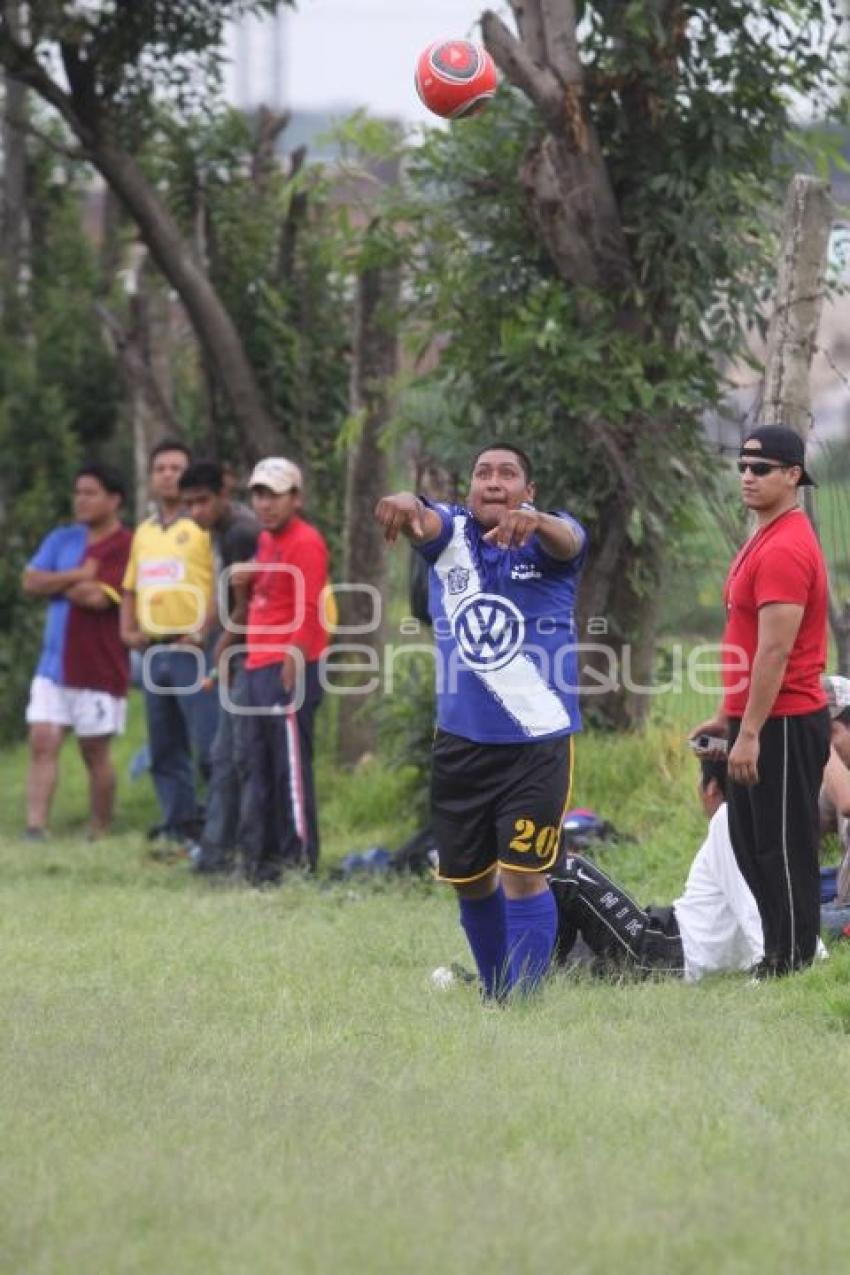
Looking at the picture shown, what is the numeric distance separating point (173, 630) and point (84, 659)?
103cm

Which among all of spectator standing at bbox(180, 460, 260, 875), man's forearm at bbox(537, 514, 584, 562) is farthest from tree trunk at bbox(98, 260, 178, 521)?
man's forearm at bbox(537, 514, 584, 562)

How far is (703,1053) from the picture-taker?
6.92 meters

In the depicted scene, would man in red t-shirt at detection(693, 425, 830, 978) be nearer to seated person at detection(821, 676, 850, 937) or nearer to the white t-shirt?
the white t-shirt

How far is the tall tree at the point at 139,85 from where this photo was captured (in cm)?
1487

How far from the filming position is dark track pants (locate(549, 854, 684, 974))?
8680 mm

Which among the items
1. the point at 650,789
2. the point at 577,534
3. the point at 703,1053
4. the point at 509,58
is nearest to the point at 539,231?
the point at 509,58

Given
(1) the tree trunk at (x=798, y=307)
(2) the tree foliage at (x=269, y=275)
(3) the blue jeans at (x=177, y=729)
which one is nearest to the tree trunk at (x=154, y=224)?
(2) the tree foliage at (x=269, y=275)

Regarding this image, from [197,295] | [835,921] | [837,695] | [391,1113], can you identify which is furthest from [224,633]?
[391,1113]

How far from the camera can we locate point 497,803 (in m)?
8.20

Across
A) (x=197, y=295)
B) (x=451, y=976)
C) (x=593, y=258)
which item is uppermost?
(x=593, y=258)

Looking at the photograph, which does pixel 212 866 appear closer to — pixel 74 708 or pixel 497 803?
pixel 74 708

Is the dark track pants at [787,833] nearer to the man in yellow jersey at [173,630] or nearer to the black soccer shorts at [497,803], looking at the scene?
the black soccer shorts at [497,803]

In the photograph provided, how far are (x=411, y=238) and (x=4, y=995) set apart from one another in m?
6.43

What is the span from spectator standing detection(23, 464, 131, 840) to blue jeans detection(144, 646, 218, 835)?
587 millimetres
